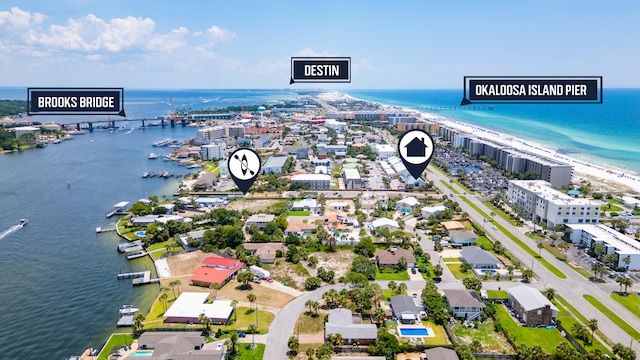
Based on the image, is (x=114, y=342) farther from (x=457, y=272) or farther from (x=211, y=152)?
(x=211, y=152)

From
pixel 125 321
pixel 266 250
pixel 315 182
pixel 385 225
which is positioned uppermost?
pixel 315 182

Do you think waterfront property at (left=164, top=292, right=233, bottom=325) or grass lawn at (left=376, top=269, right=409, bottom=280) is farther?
grass lawn at (left=376, top=269, right=409, bottom=280)

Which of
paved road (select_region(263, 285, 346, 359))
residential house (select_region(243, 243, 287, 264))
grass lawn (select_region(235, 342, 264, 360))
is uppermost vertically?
residential house (select_region(243, 243, 287, 264))

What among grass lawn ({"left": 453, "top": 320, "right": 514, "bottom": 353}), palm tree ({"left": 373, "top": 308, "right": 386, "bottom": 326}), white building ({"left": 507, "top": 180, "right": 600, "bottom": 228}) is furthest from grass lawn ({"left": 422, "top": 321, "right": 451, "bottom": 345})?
white building ({"left": 507, "top": 180, "right": 600, "bottom": 228})

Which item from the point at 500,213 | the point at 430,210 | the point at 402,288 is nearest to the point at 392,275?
the point at 402,288

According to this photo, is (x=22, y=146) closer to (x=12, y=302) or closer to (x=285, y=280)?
(x=12, y=302)

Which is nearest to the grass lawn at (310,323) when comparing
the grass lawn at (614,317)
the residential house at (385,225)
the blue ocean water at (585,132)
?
the residential house at (385,225)

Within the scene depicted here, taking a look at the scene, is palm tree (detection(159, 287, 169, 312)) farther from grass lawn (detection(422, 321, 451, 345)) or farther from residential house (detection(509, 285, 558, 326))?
residential house (detection(509, 285, 558, 326))

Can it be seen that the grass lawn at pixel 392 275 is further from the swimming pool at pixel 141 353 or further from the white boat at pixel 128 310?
the white boat at pixel 128 310
